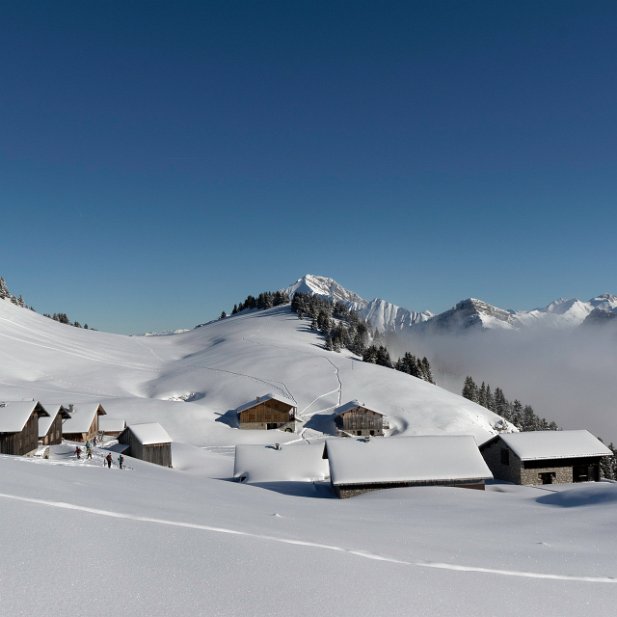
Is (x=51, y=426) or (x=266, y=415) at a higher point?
(x=266, y=415)

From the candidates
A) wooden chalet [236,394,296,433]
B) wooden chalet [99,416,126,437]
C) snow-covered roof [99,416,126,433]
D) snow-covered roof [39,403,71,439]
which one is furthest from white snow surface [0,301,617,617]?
wooden chalet [236,394,296,433]

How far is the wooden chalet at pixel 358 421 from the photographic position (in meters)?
70.1

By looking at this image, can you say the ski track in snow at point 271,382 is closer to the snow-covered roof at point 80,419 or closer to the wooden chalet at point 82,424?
the wooden chalet at point 82,424

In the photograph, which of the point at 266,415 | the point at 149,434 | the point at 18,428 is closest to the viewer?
the point at 18,428

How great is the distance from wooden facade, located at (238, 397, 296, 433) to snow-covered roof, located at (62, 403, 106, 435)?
22932mm

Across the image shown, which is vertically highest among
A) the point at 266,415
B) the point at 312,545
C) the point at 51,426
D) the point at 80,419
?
the point at 266,415

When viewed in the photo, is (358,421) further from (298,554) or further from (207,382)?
(298,554)

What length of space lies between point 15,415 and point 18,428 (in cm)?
135

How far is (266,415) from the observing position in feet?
232

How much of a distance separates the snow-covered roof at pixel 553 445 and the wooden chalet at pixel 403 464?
7.26 meters

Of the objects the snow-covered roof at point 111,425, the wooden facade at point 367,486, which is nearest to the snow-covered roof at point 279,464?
the wooden facade at point 367,486

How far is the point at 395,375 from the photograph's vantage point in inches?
3580

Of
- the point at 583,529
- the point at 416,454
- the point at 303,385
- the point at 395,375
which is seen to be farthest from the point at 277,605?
the point at 395,375

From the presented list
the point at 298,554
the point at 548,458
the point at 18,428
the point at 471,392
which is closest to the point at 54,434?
the point at 18,428
